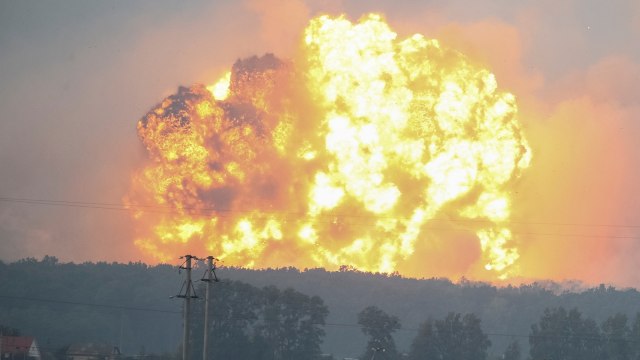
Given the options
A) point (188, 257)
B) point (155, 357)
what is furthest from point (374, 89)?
point (188, 257)

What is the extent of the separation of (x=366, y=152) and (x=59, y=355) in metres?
54.4

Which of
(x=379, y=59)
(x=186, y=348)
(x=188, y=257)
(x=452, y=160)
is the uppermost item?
(x=379, y=59)

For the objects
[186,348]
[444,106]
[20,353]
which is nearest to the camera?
[186,348]

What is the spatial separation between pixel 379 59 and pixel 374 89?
4541mm

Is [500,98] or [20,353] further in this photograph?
[500,98]

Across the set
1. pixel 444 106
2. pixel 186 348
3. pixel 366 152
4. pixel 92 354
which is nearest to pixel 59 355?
pixel 92 354

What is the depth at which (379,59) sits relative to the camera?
19862 cm

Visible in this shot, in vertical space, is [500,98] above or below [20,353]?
above

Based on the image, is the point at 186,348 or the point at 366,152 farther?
the point at 366,152

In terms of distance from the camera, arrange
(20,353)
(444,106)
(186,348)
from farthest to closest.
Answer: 1. (444,106)
2. (20,353)
3. (186,348)

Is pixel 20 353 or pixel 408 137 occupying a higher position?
pixel 408 137

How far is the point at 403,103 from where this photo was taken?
198750 mm

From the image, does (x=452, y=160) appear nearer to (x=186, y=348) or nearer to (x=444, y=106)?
(x=444, y=106)

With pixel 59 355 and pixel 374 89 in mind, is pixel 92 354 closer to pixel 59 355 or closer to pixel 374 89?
pixel 59 355
